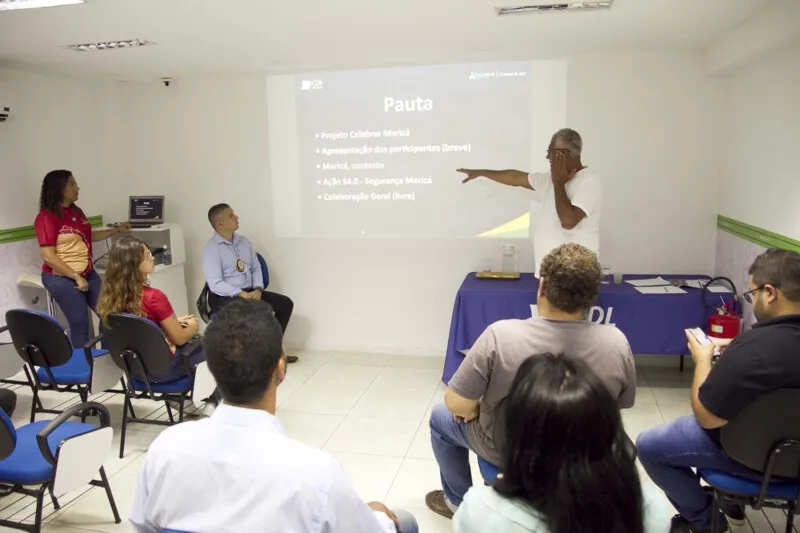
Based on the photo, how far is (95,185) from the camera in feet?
17.1

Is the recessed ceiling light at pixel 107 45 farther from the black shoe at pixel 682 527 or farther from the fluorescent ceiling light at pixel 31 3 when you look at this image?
the black shoe at pixel 682 527

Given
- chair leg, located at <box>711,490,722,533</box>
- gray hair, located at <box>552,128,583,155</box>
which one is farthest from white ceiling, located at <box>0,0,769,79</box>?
chair leg, located at <box>711,490,722,533</box>

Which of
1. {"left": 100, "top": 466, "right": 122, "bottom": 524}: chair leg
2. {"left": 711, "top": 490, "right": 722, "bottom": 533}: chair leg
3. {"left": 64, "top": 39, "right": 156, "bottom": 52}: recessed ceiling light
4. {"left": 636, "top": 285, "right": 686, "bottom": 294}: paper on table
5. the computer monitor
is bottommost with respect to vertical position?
{"left": 100, "top": 466, "right": 122, "bottom": 524}: chair leg

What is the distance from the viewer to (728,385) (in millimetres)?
1860

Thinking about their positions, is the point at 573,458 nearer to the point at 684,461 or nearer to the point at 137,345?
the point at 684,461

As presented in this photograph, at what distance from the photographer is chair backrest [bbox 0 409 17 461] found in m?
2.07

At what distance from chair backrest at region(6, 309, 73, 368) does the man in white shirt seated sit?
2.13 m

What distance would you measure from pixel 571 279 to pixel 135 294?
7.37ft

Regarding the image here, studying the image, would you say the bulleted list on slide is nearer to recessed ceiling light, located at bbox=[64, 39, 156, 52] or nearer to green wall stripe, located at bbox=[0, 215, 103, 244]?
recessed ceiling light, located at bbox=[64, 39, 156, 52]

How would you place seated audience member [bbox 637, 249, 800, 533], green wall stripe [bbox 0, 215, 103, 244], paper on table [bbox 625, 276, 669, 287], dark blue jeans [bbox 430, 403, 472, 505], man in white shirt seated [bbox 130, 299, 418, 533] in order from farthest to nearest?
green wall stripe [bbox 0, 215, 103, 244] < paper on table [bbox 625, 276, 669, 287] < dark blue jeans [bbox 430, 403, 472, 505] < seated audience member [bbox 637, 249, 800, 533] < man in white shirt seated [bbox 130, 299, 418, 533]

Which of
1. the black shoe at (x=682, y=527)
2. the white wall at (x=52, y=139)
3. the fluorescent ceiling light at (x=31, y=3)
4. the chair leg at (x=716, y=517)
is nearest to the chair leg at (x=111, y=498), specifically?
the fluorescent ceiling light at (x=31, y=3)

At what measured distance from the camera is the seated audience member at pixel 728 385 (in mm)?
1808

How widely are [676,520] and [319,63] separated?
3747mm

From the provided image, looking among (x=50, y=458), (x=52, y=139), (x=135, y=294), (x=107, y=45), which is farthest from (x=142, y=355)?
(x=52, y=139)
